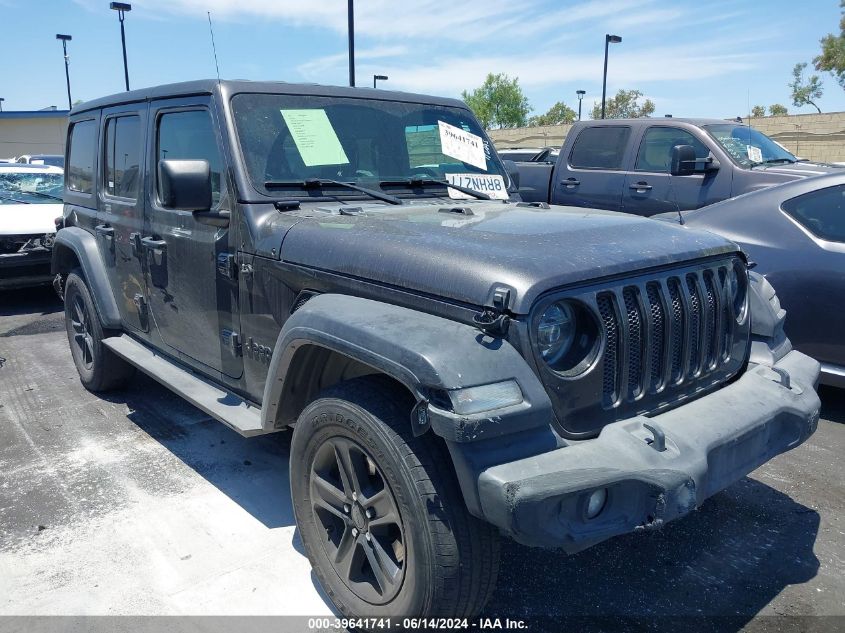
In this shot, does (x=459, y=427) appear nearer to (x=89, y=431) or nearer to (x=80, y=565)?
(x=80, y=565)

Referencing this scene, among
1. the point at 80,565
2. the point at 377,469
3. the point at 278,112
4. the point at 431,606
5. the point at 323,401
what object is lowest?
the point at 80,565

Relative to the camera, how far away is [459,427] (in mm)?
1915

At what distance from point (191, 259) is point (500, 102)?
66959 millimetres

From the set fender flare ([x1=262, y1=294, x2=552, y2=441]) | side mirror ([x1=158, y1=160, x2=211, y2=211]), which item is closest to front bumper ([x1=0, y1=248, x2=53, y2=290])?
side mirror ([x1=158, y1=160, x2=211, y2=211])

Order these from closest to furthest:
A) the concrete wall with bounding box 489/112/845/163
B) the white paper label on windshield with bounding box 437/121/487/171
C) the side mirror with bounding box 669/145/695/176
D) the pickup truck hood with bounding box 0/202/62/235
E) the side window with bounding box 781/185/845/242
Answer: the white paper label on windshield with bounding box 437/121/487/171 → the side window with bounding box 781/185/845/242 → the side mirror with bounding box 669/145/695/176 → the pickup truck hood with bounding box 0/202/62/235 → the concrete wall with bounding box 489/112/845/163

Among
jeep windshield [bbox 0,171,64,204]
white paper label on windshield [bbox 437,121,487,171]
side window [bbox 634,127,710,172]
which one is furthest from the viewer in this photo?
jeep windshield [bbox 0,171,64,204]

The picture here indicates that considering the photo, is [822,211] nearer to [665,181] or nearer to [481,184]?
[481,184]

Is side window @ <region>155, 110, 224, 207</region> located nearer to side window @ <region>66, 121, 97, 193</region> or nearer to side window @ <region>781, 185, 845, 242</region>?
side window @ <region>66, 121, 97, 193</region>

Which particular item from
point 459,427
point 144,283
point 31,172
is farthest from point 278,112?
point 31,172

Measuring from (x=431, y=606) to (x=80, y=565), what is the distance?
175 centimetres

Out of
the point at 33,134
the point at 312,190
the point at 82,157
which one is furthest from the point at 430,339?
the point at 33,134

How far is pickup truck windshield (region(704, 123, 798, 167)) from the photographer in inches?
299

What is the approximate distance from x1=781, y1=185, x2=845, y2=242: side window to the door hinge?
144 inches

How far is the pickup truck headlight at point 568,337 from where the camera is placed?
87.7 inches
